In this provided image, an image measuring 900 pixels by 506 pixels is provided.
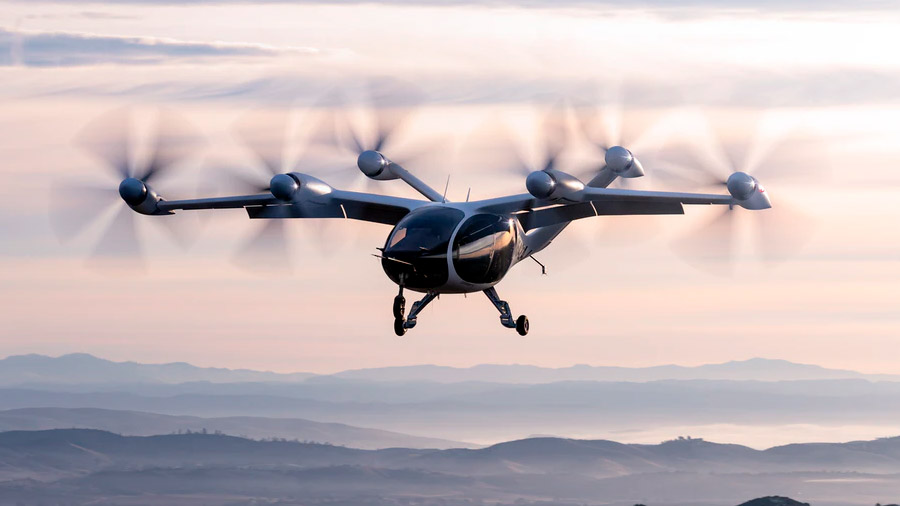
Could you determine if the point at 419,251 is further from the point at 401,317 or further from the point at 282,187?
the point at 282,187

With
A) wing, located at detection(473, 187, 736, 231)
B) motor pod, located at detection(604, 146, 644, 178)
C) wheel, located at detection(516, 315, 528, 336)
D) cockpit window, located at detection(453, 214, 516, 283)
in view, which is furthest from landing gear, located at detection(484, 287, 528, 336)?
motor pod, located at detection(604, 146, 644, 178)

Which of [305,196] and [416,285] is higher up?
[305,196]

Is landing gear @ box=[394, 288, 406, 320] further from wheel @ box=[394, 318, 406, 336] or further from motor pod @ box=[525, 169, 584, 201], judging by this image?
motor pod @ box=[525, 169, 584, 201]

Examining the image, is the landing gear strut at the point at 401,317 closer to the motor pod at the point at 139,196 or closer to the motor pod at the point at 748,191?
the motor pod at the point at 748,191

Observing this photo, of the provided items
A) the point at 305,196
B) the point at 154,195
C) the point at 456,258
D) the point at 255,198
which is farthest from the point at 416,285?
the point at 154,195

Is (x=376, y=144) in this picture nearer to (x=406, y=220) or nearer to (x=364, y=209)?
(x=364, y=209)

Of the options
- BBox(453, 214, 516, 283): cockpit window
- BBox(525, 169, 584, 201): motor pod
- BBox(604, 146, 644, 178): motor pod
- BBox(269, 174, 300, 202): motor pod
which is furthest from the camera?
BBox(604, 146, 644, 178): motor pod
